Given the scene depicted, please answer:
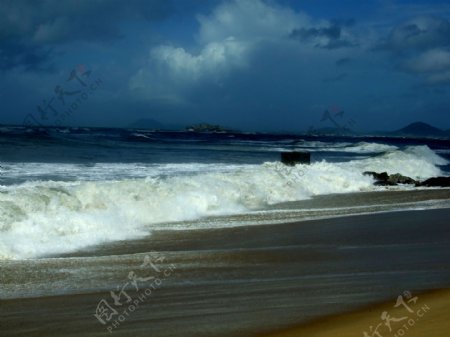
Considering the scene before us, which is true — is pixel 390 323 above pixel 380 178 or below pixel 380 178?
above

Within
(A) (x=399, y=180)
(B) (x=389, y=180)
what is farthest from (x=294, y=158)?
(A) (x=399, y=180)

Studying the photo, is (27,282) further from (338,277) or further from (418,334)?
(418,334)

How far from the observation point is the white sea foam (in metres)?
12.3

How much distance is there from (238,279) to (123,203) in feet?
26.4

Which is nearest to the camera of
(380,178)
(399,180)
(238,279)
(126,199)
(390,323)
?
(390,323)

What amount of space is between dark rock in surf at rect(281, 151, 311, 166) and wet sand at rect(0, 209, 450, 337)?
20.3 meters

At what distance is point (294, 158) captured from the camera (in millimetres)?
36031

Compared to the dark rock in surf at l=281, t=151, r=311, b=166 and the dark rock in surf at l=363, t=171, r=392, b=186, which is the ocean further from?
the dark rock in surf at l=281, t=151, r=311, b=166

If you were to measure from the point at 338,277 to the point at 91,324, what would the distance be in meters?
3.71

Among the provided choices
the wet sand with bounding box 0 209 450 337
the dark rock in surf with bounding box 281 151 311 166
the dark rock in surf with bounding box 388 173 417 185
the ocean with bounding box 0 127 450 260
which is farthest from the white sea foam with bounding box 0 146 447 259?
the dark rock in surf with bounding box 281 151 311 166

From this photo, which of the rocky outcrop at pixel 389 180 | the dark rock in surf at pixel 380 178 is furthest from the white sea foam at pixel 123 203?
the rocky outcrop at pixel 389 180

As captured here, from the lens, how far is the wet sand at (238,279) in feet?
23.1

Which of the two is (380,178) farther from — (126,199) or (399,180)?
(126,199)

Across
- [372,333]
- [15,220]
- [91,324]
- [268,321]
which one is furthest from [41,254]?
[372,333]
